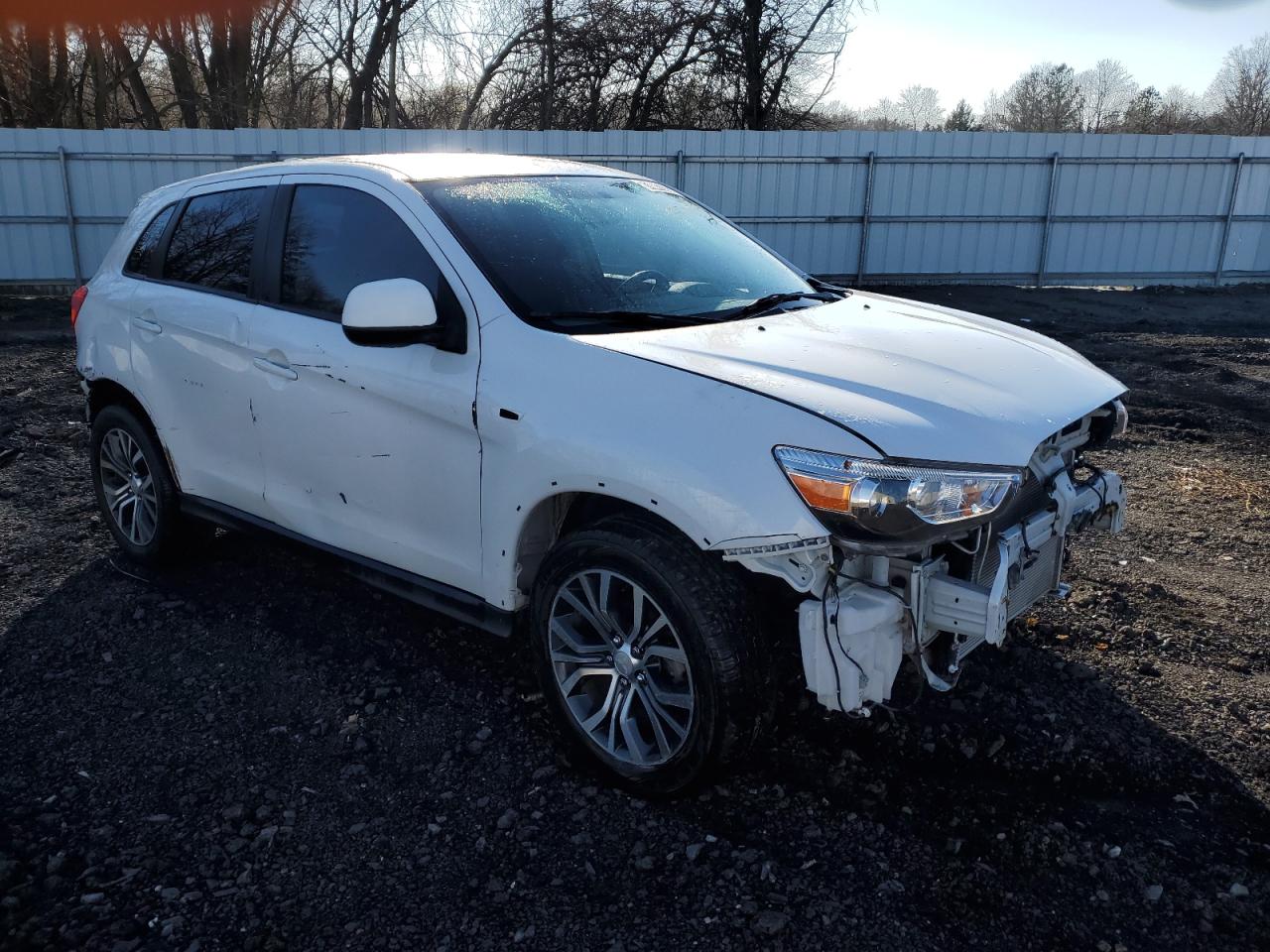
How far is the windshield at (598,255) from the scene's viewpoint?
3297mm

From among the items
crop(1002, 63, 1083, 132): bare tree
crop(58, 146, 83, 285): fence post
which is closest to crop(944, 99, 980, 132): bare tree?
crop(1002, 63, 1083, 132): bare tree

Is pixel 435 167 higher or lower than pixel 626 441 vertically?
higher

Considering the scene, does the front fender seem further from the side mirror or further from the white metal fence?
the white metal fence

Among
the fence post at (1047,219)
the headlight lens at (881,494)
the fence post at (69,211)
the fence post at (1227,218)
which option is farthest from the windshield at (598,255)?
the fence post at (1227,218)

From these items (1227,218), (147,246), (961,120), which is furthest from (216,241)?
(961,120)

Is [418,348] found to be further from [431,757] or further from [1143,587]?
[1143,587]

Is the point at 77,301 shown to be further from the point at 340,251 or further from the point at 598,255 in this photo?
the point at 598,255

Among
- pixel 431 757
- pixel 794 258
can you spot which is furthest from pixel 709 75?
pixel 431 757

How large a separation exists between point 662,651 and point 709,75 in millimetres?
19804

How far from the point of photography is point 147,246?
4.66 meters

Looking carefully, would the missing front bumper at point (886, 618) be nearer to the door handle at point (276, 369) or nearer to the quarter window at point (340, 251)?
the quarter window at point (340, 251)

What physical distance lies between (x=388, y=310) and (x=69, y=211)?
46.6ft

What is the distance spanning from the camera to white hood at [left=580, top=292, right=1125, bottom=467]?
265cm

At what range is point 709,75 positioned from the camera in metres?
20.6
